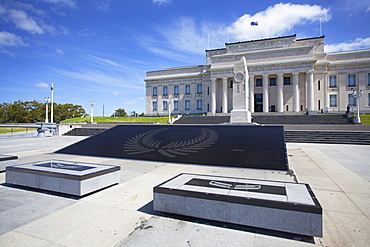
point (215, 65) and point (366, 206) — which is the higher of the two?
point (215, 65)

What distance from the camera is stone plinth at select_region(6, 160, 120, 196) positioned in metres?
5.18

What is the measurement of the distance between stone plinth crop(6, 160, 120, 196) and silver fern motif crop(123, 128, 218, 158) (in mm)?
4281

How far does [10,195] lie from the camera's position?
533 cm

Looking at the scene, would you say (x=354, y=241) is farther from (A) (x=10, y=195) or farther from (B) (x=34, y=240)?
(A) (x=10, y=195)

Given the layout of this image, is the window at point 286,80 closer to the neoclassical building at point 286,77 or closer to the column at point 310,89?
the neoclassical building at point 286,77

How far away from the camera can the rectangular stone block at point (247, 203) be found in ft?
10.8

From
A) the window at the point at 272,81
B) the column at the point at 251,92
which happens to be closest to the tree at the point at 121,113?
the column at the point at 251,92

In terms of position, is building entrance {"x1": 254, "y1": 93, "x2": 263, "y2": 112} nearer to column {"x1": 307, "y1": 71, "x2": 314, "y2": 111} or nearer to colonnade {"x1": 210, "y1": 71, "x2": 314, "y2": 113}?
colonnade {"x1": 210, "y1": 71, "x2": 314, "y2": 113}

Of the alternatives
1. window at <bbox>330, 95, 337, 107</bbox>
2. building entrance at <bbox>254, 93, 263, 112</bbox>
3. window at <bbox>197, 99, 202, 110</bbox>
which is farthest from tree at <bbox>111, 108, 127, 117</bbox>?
window at <bbox>330, 95, 337, 107</bbox>

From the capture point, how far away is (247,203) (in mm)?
3541

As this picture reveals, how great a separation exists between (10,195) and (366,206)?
8.09 m

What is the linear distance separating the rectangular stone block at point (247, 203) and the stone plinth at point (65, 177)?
6.77 ft

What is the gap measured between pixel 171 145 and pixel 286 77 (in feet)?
179

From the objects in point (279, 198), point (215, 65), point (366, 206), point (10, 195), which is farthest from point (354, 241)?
point (215, 65)
